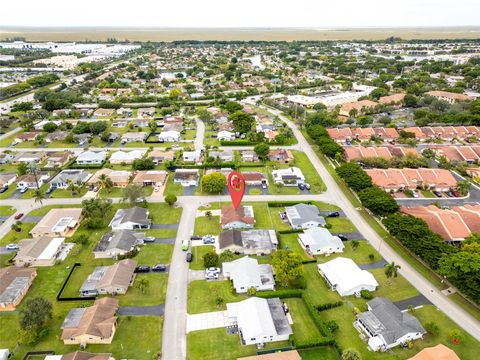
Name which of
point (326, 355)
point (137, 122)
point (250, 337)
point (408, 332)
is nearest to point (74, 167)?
point (137, 122)

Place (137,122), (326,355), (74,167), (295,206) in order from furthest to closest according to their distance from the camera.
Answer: (137,122)
(74,167)
(295,206)
(326,355)

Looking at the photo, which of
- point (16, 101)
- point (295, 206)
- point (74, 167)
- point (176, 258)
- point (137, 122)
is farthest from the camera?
point (16, 101)

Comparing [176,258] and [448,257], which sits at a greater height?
[448,257]

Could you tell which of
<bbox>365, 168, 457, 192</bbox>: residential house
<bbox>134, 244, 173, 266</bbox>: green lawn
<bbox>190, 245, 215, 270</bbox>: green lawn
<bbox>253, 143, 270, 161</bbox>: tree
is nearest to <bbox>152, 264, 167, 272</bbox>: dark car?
<bbox>134, 244, 173, 266</bbox>: green lawn

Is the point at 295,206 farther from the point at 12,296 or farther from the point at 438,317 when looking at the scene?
the point at 12,296

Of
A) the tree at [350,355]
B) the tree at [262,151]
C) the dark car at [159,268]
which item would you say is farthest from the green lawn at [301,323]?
the tree at [262,151]
